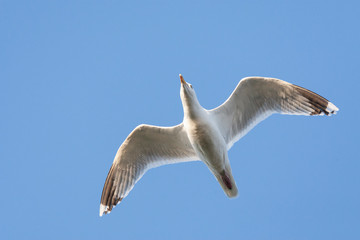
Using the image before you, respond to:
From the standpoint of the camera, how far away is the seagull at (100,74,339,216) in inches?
300

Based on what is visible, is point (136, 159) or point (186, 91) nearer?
point (186, 91)

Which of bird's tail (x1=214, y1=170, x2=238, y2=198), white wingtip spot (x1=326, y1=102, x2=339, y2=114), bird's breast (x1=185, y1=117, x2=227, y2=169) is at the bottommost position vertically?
bird's tail (x1=214, y1=170, x2=238, y2=198)

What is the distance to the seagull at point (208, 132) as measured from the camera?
7.62 meters

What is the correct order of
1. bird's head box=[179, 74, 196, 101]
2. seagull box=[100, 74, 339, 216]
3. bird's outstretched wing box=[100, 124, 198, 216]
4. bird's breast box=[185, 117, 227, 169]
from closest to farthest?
bird's breast box=[185, 117, 227, 169]
seagull box=[100, 74, 339, 216]
bird's head box=[179, 74, 196, 101]
bird's outstretched wing box=[100, 124, 198, 216]

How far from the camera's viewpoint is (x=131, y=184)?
8531mm

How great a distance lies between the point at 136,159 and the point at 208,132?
1.70 m

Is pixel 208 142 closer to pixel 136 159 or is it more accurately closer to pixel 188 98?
pixel 188 98

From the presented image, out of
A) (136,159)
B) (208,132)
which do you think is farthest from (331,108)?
(136,159)

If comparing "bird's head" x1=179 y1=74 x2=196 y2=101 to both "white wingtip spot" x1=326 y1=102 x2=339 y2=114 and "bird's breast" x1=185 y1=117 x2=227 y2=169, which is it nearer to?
"bird's breast" x1=185 y1=117 x2=227 y2=169

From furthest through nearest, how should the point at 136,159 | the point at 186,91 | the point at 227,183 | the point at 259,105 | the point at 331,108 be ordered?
the point at 136,159 → the point at 259,105 → the point at 331,108 → the point at 186,91 → the point at 227,183

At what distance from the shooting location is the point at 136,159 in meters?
8.52

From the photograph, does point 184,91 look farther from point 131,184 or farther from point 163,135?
point 131,184

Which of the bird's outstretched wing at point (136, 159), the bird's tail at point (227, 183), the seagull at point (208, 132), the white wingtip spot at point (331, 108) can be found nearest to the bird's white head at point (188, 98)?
the seagull at point (208, 132)

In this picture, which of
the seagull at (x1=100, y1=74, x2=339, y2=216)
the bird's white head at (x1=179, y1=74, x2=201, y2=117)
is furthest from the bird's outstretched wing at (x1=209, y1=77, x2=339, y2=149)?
the bird's white head at (x1=179, y1=74, x2=201, y2=117)
